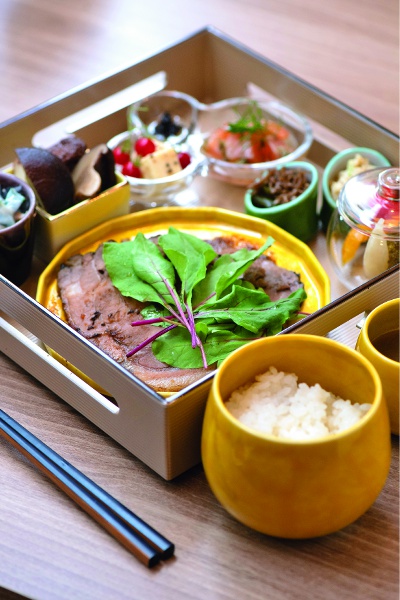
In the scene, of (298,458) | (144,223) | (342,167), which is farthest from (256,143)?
(298,458)

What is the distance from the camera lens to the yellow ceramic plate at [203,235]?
4.49 feet

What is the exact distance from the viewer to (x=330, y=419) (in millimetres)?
999

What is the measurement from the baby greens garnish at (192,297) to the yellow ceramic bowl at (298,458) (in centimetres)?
16

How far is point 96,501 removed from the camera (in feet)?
3.46

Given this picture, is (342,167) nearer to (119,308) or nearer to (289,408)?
(119,308)

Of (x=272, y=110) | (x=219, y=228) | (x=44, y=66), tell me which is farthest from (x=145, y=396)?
(x=44, y=66)

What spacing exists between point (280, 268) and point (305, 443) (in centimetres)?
51

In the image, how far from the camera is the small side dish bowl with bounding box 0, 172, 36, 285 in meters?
1.33

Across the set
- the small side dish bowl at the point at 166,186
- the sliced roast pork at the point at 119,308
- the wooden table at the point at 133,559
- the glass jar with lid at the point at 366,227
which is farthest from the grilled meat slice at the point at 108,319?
the glass jar with lid at the point at 366,227

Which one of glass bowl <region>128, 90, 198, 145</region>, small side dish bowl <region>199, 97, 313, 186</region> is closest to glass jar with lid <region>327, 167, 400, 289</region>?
small side dish bowl <region>199, 97, 313, 186</region>

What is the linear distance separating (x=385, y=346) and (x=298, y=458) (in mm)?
323

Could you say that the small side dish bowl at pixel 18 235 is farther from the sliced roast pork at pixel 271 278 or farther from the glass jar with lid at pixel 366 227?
the glass jar with lid at pixel 366 227

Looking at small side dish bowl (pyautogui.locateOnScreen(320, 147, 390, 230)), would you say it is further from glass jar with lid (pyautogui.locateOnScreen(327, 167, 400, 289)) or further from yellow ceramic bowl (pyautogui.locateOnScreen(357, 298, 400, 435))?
yellow ceramic bowl (pyautogui.locateOnScreen(357, 298, 400, 435))

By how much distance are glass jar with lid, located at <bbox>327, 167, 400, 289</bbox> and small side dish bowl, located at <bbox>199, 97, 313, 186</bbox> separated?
0.25 m
